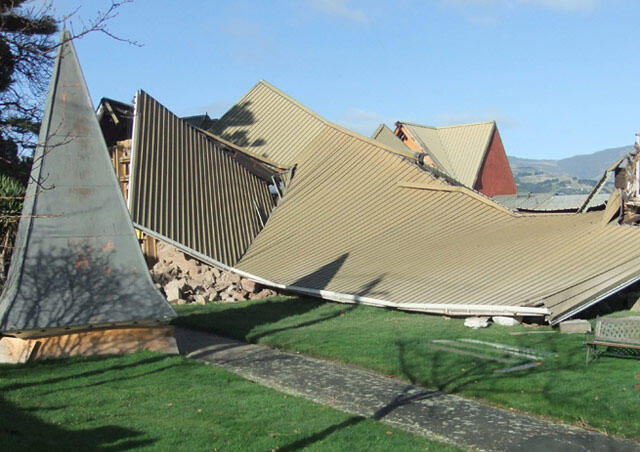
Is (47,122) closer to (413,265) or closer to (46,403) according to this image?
(46,403)

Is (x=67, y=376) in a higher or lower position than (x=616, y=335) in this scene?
lower

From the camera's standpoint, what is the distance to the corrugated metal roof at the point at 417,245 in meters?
13.5

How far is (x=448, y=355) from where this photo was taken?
35.7 ft

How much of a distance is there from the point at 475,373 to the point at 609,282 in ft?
13.7

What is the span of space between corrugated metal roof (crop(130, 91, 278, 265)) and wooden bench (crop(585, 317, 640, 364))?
11530 millimetres

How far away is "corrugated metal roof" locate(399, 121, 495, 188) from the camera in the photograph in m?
42.0

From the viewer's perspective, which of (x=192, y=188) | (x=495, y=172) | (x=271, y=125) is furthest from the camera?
(x=495, y=172)

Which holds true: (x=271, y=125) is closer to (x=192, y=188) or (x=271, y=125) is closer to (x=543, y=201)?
(x=192, y=188)

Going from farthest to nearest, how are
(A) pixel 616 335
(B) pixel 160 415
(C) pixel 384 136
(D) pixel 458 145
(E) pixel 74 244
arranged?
(D) pixel 458 145 < (C) pixel 384 136 < (E) pixel 74 244 < (A) pixel 616 335 < (B) pixel 160 415

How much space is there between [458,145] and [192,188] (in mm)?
26945

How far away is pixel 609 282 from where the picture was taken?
1259 cm

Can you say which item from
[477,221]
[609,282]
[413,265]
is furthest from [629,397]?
[477,221]

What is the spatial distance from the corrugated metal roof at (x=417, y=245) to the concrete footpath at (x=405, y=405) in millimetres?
3811

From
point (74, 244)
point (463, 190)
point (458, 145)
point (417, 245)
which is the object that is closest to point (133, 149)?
point (417, 245)
